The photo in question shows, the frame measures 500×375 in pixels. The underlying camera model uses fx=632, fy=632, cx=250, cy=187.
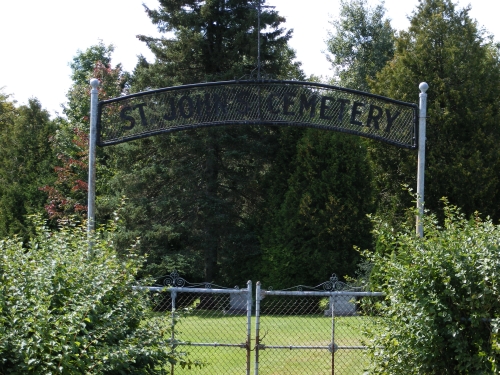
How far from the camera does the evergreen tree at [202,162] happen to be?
17.2 meters

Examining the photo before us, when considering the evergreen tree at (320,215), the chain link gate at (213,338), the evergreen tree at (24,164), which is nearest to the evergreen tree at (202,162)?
the evergreen tree at (320,215)

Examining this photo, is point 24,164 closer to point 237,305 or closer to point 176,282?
point 176,282

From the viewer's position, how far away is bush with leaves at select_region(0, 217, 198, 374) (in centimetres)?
466

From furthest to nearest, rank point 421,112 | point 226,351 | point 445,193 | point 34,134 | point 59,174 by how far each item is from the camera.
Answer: point 34,134 < point 59,174 < point 445,193 < point 226,351 < point 421,112

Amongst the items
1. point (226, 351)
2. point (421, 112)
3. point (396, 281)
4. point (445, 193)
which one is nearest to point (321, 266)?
point (445, 193)

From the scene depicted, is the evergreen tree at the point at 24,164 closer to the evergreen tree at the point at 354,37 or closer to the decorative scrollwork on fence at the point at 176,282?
the decorative scrollwork on fence at the point at 176,282

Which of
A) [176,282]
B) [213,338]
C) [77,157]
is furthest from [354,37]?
[213,338]

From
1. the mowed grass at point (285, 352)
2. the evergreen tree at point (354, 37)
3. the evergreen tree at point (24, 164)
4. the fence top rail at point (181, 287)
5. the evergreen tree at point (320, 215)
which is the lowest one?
the mowed grass at point (285, 352)

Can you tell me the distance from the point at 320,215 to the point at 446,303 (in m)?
11.1

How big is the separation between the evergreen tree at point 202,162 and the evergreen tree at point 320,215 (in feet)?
3.12

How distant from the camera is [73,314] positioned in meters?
4.72

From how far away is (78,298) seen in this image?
16.7 feet

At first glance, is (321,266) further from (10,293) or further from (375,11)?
(375,11)

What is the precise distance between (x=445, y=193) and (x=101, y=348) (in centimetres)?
1446
